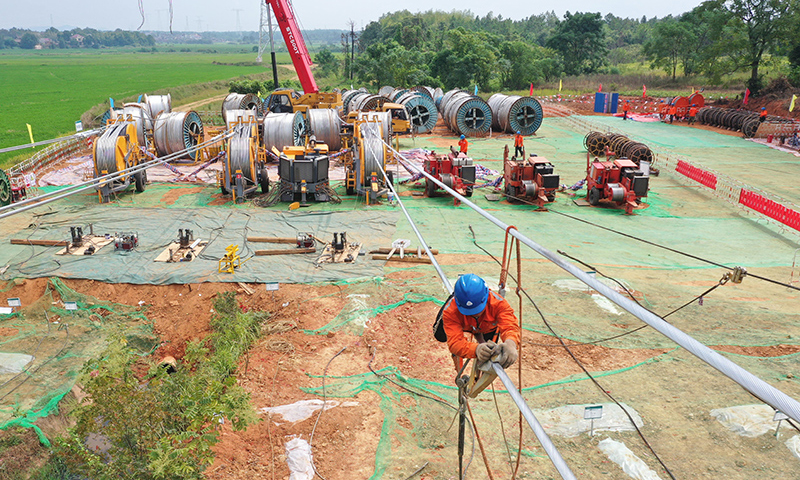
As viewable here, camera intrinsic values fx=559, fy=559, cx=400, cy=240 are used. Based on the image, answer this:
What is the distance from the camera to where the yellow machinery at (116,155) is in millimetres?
19234

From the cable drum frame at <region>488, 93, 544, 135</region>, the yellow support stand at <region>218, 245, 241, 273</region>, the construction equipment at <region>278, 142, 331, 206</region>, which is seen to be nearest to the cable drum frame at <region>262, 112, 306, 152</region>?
the construction equipment at <region>278, 142, 331, 206</region>

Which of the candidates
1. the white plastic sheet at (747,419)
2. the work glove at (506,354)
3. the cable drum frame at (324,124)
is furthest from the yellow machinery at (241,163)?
the work glove at (506,354)

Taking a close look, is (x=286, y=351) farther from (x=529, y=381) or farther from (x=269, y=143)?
(x=269, y=143)

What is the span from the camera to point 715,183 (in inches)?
787

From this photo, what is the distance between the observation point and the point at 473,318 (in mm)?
4953

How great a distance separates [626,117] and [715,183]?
70.6 feet

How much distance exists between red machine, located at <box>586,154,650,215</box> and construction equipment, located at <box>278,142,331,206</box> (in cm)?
911

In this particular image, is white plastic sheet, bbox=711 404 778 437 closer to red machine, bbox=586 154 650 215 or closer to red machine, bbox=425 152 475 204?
red machine, bbox=586 154 650 215

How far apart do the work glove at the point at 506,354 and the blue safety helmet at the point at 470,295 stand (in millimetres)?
741

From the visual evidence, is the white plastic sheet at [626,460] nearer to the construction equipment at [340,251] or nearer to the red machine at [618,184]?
the construction equipment at [340,251]

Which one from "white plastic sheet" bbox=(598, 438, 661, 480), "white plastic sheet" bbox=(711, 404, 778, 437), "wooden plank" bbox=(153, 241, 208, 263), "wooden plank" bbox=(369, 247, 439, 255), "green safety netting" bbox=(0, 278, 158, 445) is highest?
"wooden plank" bbox=(369, 247, 439, 255)

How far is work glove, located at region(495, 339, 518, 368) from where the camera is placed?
3791 millimetres

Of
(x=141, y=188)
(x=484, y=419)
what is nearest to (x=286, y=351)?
(x=484, y=419)

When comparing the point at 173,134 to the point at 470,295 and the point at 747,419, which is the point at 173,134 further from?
the point at 747,419
